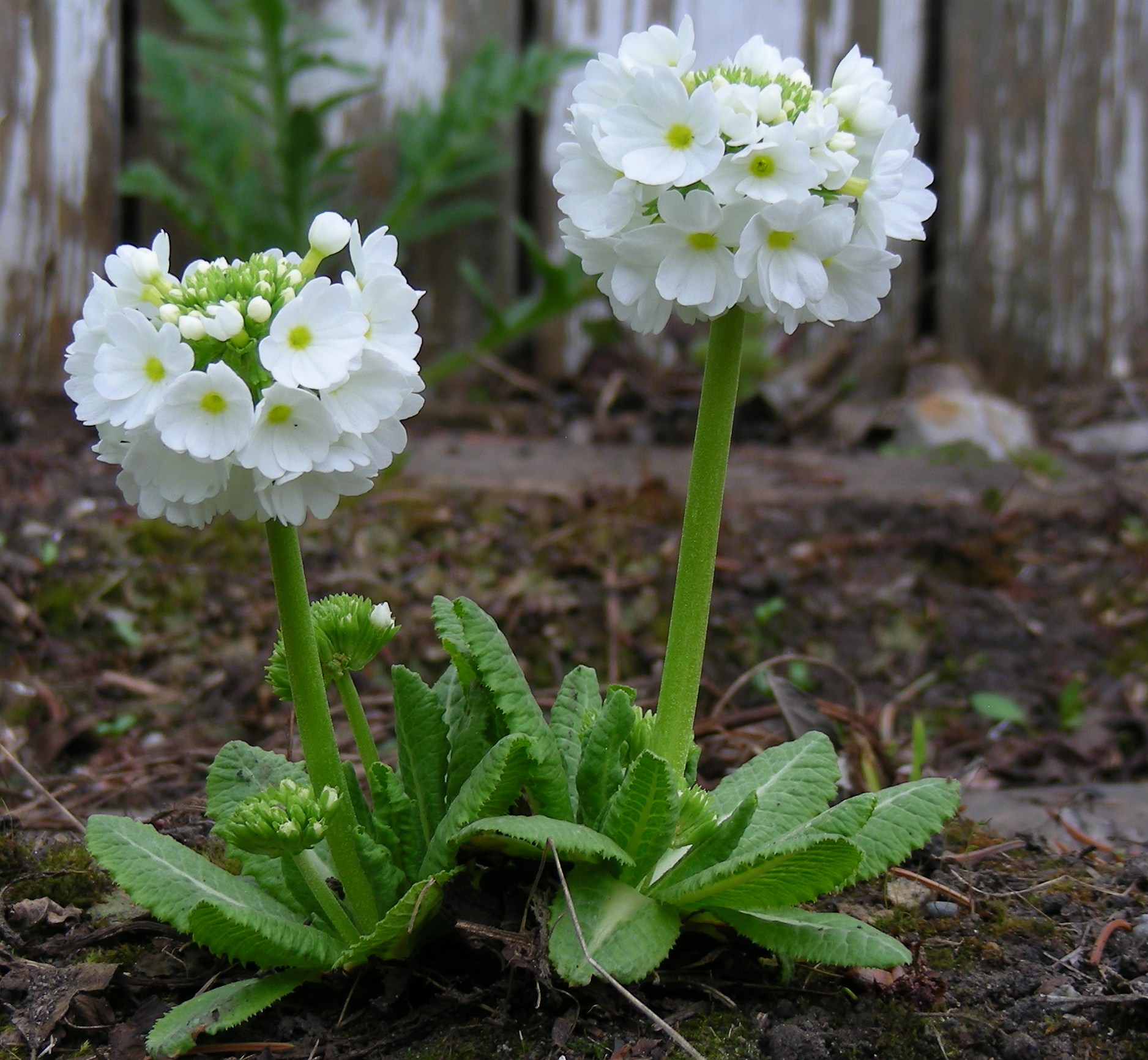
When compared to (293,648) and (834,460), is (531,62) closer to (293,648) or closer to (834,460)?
(834,460)

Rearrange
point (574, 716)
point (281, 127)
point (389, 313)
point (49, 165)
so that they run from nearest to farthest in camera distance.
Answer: point (389, 313), point (574, 716), point (49, 165), point (281, 127)

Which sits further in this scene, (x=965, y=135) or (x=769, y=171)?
(x=965, y=135)

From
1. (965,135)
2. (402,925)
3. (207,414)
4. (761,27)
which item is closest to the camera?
(207,414)

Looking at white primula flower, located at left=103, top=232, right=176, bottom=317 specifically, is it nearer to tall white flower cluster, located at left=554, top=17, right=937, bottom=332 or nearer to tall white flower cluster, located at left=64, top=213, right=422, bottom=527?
tall white flower cluster, located at left=64, top=213, right=422, bottom=527

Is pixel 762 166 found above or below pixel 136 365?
above

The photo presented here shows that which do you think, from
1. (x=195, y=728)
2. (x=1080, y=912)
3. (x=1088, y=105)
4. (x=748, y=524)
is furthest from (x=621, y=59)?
(x=1088, y=105)

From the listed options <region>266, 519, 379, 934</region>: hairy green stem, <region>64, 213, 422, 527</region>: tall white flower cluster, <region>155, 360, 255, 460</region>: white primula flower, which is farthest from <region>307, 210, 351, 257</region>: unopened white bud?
<region>266, 519, 379, 934</region>: hairy green stem

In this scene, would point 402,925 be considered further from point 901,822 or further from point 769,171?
point 769,171

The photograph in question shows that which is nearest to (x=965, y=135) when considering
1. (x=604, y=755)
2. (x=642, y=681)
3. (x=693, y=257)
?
(x=642, y=681)
